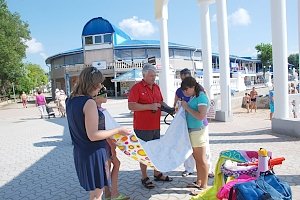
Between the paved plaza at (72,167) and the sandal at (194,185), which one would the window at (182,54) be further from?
the sandal at (194,185)

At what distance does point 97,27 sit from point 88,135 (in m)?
42.3

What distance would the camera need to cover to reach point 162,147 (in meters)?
4.38

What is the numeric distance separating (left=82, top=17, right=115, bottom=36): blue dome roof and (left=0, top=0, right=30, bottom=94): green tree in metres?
8.62

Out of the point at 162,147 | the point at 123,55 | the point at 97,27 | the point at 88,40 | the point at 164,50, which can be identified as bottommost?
the point at 162,147

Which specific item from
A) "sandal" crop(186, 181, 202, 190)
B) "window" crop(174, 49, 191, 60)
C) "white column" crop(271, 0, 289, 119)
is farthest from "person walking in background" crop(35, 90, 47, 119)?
"window" crop(174, 49, 191, 60)

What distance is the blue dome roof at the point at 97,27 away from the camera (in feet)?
142

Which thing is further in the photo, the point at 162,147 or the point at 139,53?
the point at 139,53

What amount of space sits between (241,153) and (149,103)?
1.61m

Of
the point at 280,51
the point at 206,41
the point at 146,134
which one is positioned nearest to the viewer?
the point at 146,134

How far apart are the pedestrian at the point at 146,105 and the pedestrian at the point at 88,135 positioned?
5.17 ft

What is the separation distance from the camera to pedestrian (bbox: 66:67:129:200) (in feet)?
9.50

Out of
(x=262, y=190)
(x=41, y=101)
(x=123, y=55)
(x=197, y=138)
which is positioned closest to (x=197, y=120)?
(x=197, y=138)

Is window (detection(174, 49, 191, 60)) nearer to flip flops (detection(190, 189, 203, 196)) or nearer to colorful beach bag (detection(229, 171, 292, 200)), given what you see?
flip flops (detection(190, 189, 203, 196))

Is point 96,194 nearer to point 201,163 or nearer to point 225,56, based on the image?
point 201,163
